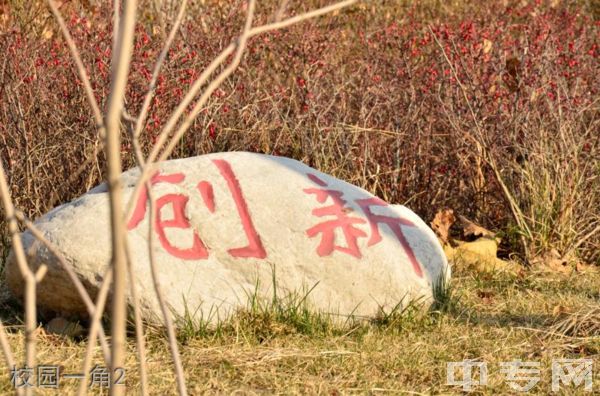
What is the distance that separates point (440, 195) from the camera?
5336 millimetres

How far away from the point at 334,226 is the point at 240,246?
1.23ft

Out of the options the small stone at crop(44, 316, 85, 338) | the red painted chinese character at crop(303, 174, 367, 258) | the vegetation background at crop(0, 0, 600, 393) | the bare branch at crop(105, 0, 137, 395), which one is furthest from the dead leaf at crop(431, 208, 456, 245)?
the bare branch at crop(105, 0, 137, 395)

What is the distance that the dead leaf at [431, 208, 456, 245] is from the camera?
16.3 feet

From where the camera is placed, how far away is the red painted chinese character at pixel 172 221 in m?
3.61

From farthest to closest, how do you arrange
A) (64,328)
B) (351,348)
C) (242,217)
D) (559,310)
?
(559,310) → (242,217) → (64,328) → (351,348)

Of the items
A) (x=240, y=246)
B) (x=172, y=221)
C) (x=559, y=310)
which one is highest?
(x=172, y=221)

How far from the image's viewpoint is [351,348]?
11.4 ft

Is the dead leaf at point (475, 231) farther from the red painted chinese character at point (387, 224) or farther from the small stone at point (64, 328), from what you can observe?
the small stone at point (64, 328)

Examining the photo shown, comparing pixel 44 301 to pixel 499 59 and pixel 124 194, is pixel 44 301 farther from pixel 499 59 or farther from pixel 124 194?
pixel 499 59

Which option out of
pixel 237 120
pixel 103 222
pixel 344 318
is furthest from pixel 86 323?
pixel 237 120

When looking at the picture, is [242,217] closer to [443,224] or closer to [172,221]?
[172,221]

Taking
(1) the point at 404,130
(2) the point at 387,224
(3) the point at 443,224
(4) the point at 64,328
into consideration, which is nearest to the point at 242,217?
(2) the point at 387,224

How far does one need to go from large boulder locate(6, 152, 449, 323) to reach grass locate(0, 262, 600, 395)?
73 mm

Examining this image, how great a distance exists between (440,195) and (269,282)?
1.94m
